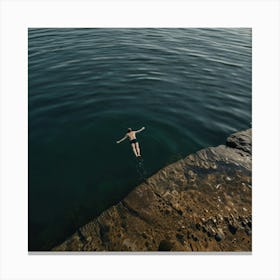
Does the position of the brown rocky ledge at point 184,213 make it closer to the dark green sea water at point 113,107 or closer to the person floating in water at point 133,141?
the dark green sea water at point 113,107

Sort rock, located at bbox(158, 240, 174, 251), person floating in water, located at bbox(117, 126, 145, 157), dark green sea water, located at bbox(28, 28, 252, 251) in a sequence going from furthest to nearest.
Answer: person floating in water, located at bbox(117, 126, 145, 157)
dark green sea water, located at bbox(28, 28, 252, 251)
rock, located at bbox(158, 240, 174, 251)

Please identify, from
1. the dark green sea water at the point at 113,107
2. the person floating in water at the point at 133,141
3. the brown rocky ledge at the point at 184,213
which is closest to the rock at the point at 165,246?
the brown rocky ledge at the point at 184,213

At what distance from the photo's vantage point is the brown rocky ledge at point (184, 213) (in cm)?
841

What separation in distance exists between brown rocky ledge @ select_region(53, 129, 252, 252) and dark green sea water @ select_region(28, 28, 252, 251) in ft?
1.57

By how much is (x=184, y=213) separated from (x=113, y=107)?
6.25 meters

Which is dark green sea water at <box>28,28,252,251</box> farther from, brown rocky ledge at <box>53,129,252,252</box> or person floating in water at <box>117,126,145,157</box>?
brown rocky ledge at <box>53,129,252,252</box>

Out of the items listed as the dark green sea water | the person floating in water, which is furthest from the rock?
the person floating in water

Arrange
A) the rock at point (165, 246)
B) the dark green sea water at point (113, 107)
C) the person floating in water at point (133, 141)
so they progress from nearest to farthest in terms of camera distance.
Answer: the rock at point (165, 246), the dark green sea water at point (113, 107), the person floating in water at point (133, 141)

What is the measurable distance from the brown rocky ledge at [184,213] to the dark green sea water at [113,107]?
0.48m

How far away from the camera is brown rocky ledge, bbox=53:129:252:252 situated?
8.41 meters
